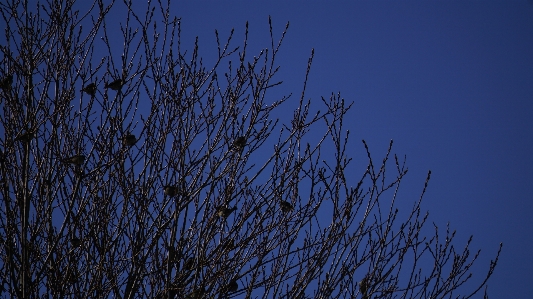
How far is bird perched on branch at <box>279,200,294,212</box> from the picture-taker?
14.6 ft

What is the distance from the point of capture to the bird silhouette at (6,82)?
4410 millimetres

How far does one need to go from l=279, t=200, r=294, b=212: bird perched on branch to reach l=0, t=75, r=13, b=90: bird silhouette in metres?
2.02

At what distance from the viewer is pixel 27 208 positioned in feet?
13.0

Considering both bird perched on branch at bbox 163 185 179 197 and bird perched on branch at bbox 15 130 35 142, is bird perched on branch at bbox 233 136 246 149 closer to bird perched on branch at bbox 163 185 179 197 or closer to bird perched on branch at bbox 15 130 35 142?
bird perched on branch at bbox 163 185 179 197

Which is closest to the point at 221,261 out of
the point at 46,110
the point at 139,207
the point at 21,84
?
the point at 139,207

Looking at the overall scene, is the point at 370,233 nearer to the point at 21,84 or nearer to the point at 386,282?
the point at 386,282

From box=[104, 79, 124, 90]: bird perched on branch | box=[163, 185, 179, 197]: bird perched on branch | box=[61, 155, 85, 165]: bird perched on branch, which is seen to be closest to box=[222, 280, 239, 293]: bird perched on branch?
box=[163, 185, 179, 197]: bird perched on branch

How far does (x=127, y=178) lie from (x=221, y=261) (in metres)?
0.84

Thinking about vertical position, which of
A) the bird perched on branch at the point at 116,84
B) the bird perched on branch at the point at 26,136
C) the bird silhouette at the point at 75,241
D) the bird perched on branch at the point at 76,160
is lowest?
the bird silhouette at the point at 75,241

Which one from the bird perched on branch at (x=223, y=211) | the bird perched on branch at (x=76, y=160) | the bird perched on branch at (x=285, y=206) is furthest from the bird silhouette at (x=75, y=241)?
the bird perched on branch at (x=285, y=206)

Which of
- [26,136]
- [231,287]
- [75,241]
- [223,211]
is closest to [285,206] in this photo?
[223,211]

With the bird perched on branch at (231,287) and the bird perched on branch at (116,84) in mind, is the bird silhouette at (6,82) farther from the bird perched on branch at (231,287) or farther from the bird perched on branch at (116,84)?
the bird perched on branch at (231,287)

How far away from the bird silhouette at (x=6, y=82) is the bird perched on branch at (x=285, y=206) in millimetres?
2015

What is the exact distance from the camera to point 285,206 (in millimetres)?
4465
